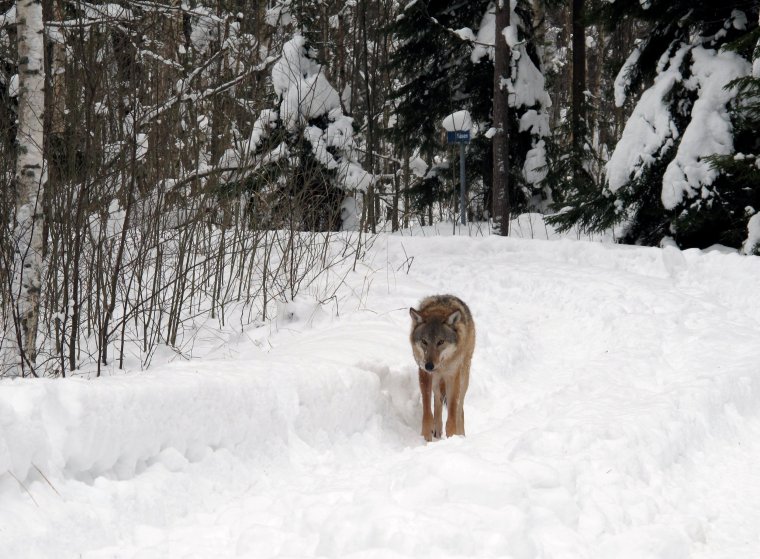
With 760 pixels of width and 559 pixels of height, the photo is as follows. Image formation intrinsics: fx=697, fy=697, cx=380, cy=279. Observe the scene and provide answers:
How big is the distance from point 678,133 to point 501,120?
16.3 feet

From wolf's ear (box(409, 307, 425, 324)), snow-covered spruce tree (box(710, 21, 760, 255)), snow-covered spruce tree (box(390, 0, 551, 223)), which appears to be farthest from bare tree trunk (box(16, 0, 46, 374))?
snow-covered spruce tree (box(390, 0, 551, 223))

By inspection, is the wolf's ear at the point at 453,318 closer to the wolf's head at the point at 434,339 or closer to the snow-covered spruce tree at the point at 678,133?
the wolf's head at the point at 434,339

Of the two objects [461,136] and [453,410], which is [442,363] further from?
[461,136]

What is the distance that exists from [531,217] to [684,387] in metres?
13.5

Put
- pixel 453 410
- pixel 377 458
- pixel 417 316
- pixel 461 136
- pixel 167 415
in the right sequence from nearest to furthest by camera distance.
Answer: pixel 167 415 → pixel 377 458 → pixel 453 410 → pixel 417 316 → pixel 461 136

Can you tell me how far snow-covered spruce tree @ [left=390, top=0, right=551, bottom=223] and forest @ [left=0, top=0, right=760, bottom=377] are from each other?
62 millimetres

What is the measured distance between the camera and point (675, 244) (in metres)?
13.9

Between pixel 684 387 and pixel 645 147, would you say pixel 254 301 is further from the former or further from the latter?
pixel 645 147

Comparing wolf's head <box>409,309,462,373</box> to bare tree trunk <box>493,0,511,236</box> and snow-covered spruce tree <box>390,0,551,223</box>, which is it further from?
snow-covered spruce tree <box>390,0,551,223</box>

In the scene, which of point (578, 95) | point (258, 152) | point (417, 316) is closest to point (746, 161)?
point (417, 316)

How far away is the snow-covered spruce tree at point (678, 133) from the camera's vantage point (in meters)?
12.7

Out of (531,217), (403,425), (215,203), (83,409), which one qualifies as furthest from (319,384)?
(531,217)

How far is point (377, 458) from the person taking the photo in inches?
234

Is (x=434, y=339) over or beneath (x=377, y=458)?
over
